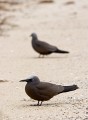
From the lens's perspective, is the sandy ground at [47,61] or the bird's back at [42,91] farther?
the bird's back at [42,91]

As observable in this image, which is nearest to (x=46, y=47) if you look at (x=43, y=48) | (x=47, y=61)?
(x=43, y=48)

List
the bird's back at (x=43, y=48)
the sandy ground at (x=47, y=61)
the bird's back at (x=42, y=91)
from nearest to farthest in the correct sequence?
the sandy ground at (x=47, y=61) < the bird's back at (x=42, y=91) < the bird's back at (x=43, y=48)

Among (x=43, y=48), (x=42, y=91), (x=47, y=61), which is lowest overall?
(x=47, y=61)

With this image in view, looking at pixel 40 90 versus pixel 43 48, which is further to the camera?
pixel 43 48

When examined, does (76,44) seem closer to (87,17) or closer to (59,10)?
(87,17)

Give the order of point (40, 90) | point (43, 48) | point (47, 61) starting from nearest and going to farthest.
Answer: point (40, 90) → point (47, 61) → point (43, 48)

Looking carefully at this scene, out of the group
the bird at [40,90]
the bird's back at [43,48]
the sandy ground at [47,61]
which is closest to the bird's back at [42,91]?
the bird at [40,90]

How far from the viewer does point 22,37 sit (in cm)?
2125

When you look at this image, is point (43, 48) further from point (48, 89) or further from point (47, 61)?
point (48, 89)

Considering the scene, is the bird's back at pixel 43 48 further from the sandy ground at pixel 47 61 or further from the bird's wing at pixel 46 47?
the sandy ground at pixel 47 61

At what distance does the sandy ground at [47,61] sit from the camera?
9805mm

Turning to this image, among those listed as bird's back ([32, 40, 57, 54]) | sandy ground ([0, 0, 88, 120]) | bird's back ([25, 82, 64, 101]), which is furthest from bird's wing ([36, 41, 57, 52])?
bird's back ([25, 82, 64, 101])

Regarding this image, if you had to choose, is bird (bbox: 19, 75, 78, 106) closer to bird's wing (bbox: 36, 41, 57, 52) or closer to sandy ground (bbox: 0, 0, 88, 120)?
sandy ground (bbox: 0, 0, 88, 120)

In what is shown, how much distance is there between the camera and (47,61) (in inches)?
630
